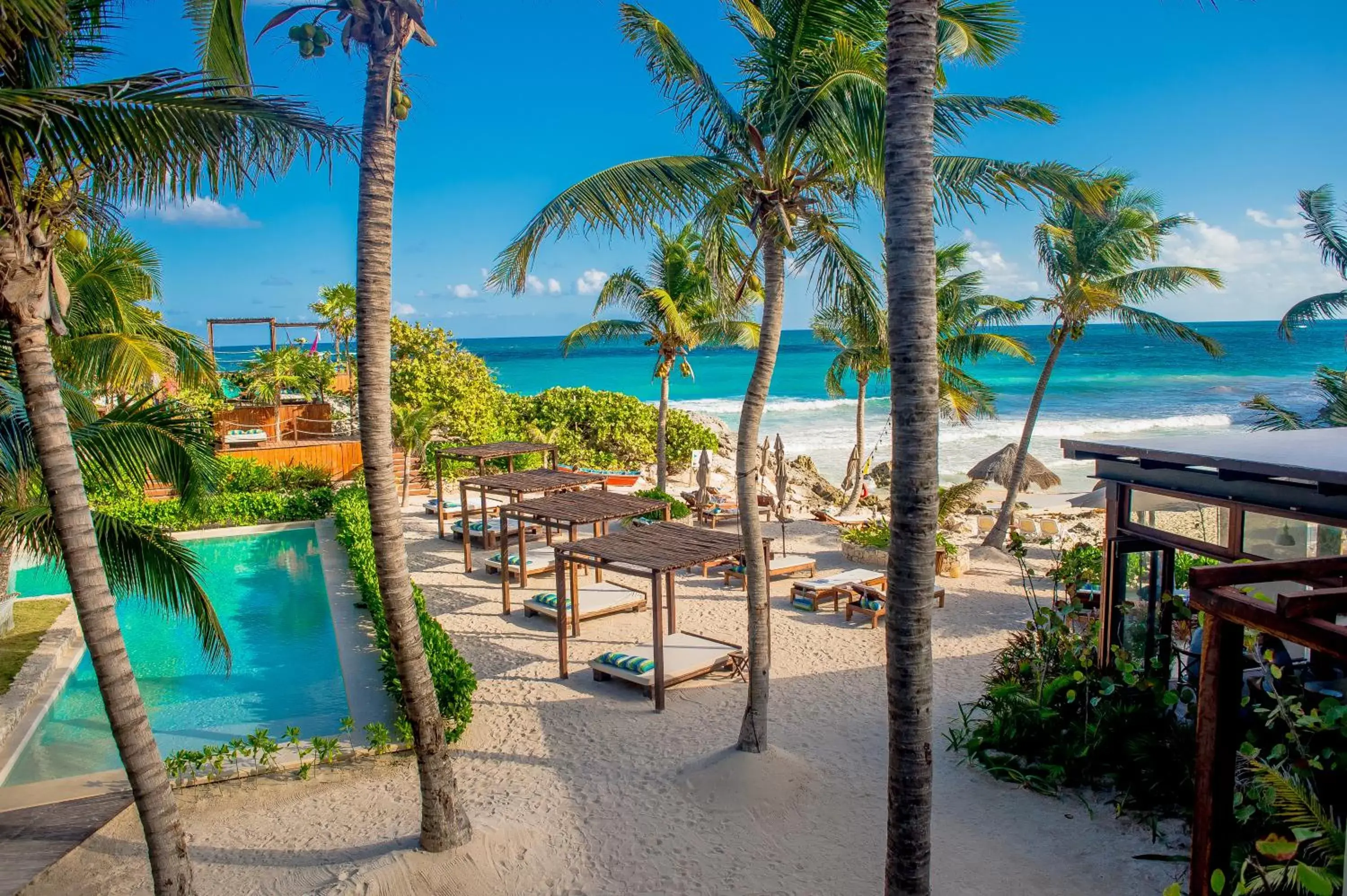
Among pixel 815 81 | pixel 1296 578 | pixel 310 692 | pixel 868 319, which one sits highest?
pixel 815 81

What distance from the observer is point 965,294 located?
1991 cm

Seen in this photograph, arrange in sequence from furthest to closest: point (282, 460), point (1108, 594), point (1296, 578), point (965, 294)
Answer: point (282, 460)
point (965, 294)
point (1108, 594)
point (1296, 578)

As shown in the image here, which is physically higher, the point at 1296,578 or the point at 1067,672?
the point at 1296,578

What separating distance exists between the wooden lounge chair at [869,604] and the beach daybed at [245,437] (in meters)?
19.1

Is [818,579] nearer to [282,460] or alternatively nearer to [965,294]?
[965,294]

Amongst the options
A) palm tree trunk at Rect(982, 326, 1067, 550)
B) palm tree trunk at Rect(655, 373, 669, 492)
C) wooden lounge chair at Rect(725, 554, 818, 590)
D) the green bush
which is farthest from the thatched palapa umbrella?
palm tree trunk at Rect(982, 326, 1067, 550)

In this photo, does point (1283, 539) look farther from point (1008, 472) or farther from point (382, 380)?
point (1008, 472)

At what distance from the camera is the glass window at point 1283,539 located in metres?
7.27

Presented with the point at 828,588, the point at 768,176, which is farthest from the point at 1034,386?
the point at 768,176

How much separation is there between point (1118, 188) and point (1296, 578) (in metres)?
3.69

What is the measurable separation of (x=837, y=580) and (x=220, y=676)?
919 cm

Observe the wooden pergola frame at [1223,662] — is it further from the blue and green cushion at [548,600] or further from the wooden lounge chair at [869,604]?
the blue and green cushion at [548,600]

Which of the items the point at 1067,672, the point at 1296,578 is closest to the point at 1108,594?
the point at 1067,672

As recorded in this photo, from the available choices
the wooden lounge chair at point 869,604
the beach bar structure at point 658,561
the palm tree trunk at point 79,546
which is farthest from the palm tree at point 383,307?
the wooden lounge chair at point 869,604
